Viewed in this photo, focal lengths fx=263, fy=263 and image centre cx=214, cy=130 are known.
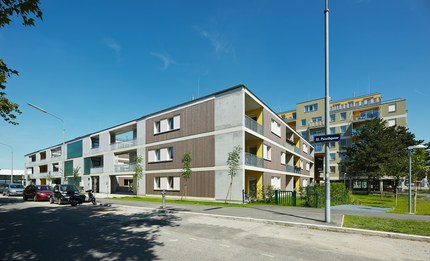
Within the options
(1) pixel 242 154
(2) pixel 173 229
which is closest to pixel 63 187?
(1) pixel 242 154

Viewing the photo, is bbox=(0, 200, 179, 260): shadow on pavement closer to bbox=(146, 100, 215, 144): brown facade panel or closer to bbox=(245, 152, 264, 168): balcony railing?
bbox=(245, 152, 264, 168): balcony railing

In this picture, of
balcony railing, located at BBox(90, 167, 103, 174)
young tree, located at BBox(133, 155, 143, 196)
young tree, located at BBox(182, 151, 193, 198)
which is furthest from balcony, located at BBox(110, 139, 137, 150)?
young tree, located at BBox(182, 151, 193, 198)

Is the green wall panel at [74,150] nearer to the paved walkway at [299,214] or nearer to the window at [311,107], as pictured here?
the paved walkway at [299,214]

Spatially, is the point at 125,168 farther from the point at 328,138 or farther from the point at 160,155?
the point at 328,138

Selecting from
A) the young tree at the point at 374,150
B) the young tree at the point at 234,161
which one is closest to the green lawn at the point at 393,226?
the young tree at the point at 234,161

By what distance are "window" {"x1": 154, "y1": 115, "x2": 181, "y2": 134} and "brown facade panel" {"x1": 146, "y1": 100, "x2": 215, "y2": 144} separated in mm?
338

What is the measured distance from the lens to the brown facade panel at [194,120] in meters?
23.5

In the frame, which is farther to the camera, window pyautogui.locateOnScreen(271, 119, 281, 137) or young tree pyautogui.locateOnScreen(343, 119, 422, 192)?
young tree pyautogui.locateOnScreen(343, 119, 422, 192)

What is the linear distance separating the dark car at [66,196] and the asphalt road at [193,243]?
10006 millimetres

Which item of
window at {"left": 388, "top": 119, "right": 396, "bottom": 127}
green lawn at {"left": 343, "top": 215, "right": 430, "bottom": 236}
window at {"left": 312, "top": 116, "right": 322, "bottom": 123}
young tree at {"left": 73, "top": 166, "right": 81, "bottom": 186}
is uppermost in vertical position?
window at {"left": 312, "top": 116, "right": 322, "bottom": 123}

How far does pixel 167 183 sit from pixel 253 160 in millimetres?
9417

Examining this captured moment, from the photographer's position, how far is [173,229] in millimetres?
9867

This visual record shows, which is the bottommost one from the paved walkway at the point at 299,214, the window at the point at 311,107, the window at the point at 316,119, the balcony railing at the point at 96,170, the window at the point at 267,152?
the balcony railing at the point at 96,170

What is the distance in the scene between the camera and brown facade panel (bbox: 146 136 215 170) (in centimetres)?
2298
